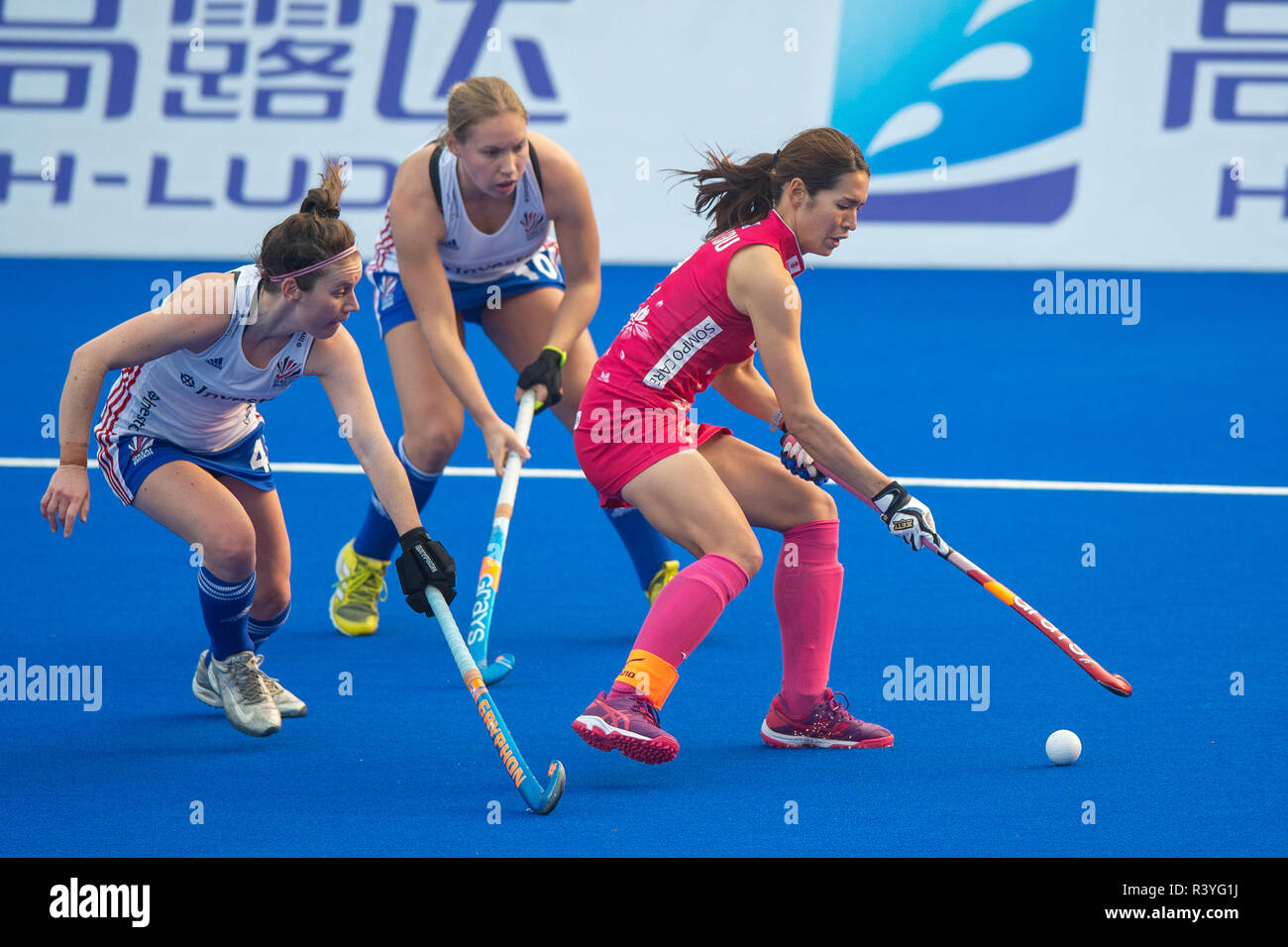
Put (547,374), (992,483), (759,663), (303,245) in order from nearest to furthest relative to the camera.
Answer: (303,245) → (547,374) → (759,663) → (992,483)

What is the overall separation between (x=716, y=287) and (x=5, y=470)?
4.37m

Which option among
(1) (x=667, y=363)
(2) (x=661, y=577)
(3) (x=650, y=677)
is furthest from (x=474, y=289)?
(3) (x=650, y=677)

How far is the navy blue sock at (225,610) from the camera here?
13.9 ft

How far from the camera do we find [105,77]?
1162 cm

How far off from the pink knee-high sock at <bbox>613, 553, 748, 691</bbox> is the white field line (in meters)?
3.16

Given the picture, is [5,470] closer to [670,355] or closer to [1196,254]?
[670,355]

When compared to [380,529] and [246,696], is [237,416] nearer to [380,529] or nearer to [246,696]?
[246,696]

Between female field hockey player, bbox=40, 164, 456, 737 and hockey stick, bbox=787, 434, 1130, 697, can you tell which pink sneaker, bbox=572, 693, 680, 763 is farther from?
hockey stick, bbox=787, 434, 1130, 697

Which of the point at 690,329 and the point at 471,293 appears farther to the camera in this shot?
the point at 471,293

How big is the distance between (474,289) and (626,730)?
2.11 m

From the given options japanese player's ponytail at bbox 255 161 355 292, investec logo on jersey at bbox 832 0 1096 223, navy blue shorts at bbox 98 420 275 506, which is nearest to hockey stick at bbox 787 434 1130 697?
japanese player's ponytail at bbox 255 161 355 292

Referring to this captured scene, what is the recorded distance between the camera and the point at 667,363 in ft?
13.8

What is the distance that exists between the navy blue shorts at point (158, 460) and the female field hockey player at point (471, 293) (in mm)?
631

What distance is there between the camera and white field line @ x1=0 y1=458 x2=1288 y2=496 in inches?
273
